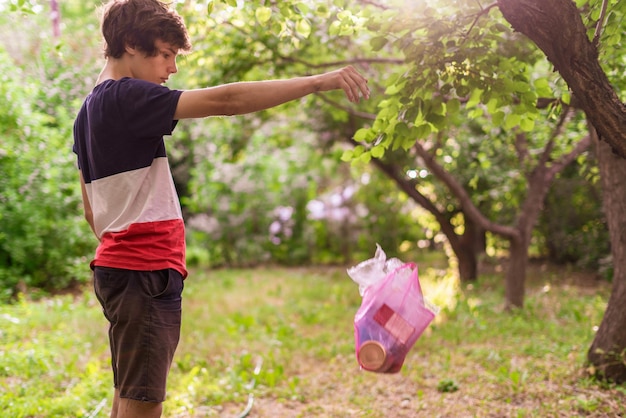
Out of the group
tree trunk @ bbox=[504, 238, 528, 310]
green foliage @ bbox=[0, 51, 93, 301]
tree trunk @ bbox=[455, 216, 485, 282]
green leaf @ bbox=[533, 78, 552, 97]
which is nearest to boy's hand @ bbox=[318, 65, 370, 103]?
green leaf @ bbox=[533, 78, 552, 97]

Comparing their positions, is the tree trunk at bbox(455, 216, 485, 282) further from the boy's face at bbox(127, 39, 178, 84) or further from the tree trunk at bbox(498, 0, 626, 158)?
the boy's face at bbox(127, 39, 178, 84)

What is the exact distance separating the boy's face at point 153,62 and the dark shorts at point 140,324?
2.06 ft

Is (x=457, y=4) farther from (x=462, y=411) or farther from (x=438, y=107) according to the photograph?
(x=462, y=411)

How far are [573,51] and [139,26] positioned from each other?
1.58 m

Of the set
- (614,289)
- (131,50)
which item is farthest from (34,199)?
(614,289)

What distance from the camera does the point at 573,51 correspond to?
219 centimetres

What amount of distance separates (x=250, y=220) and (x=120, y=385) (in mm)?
8048

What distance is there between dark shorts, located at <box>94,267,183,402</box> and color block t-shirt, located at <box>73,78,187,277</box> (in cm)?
4

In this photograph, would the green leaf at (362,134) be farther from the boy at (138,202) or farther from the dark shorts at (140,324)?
the dark shorts at (140,324)

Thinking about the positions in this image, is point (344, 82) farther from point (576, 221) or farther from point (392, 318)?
point (576, 221)

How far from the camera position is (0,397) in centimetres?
325

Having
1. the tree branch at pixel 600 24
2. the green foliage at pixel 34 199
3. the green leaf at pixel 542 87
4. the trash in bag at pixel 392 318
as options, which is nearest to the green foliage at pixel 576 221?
the green leaf at pixel 542 87

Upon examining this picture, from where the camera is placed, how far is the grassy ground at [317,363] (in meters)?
3.36

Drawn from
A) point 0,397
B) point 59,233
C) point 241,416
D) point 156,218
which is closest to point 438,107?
point 156,218
